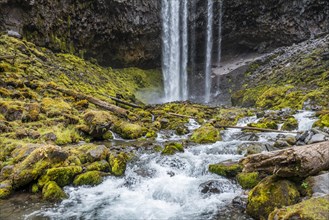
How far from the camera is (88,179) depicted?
25.3 ft

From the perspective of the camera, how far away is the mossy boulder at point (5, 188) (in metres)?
6.80

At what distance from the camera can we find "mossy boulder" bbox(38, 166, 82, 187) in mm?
7316

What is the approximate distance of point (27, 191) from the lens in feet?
23.7

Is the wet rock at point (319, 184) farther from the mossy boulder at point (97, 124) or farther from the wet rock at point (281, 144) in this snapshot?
the mossy boulder at point (97, 124)

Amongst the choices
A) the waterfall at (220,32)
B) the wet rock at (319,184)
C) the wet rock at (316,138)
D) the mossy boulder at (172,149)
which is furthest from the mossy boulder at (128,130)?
the waterfall at (220,32)

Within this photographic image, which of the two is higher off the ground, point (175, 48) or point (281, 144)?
point (175, 48)

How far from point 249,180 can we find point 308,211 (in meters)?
2.73

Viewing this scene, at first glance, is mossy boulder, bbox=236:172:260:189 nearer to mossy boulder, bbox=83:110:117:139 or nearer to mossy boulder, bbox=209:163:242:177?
mossy boulder, bbox=209:163:242:177

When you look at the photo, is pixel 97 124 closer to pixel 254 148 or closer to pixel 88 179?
pixel 88 179

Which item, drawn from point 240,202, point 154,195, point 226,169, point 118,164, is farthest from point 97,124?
point 240,202

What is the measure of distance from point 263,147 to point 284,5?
2974 cm

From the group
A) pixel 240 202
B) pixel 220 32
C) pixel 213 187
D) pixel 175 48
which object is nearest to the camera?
pixel 240 202

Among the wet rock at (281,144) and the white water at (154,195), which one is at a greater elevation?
the wet rock at (281,144)

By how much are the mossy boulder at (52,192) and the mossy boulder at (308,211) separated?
4.96 meters
